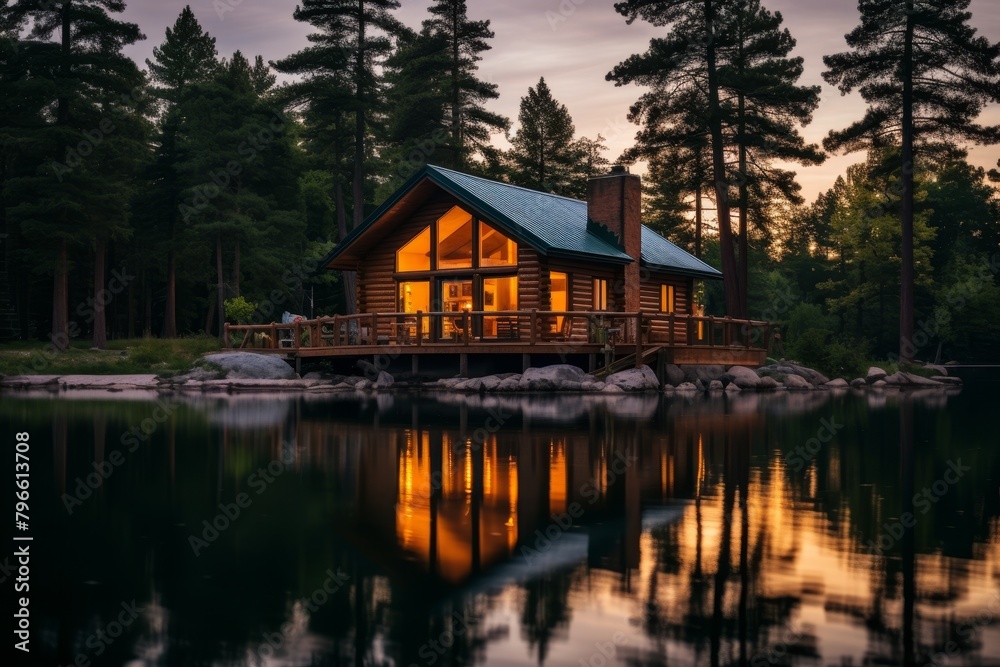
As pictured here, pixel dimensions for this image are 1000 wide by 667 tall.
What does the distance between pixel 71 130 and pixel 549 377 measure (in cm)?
2943

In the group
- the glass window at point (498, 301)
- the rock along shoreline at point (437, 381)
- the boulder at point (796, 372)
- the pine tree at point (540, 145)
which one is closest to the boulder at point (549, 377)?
the rock along shoreline at point (437, 381)

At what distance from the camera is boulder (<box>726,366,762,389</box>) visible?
31.5 m

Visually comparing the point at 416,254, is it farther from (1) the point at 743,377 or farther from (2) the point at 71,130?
(2) the point at 71,130

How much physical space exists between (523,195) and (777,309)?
54168 millimetres

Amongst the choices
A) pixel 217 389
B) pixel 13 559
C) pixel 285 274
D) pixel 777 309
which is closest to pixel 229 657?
pixel 13 559

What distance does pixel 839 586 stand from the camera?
573 cm

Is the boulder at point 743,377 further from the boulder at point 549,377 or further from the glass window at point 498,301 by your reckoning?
the glass window at point 498,301

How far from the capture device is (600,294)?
1415 inches

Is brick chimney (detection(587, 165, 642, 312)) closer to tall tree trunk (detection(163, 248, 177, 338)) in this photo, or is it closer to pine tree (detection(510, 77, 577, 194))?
pine tree (detection(510, 77, 577, 194))

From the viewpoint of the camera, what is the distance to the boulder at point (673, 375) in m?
30.4

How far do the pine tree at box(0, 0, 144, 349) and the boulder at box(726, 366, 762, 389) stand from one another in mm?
29012

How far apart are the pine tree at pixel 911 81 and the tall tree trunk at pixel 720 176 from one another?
4935 mm

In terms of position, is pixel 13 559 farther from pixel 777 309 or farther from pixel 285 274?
pixel 777 309

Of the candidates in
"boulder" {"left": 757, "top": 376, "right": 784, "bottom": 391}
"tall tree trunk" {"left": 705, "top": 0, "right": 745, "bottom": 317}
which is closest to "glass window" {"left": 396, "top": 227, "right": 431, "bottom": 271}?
"boulder" {"left": 757, "top": 376, "right": 784, "bottom": 391}
